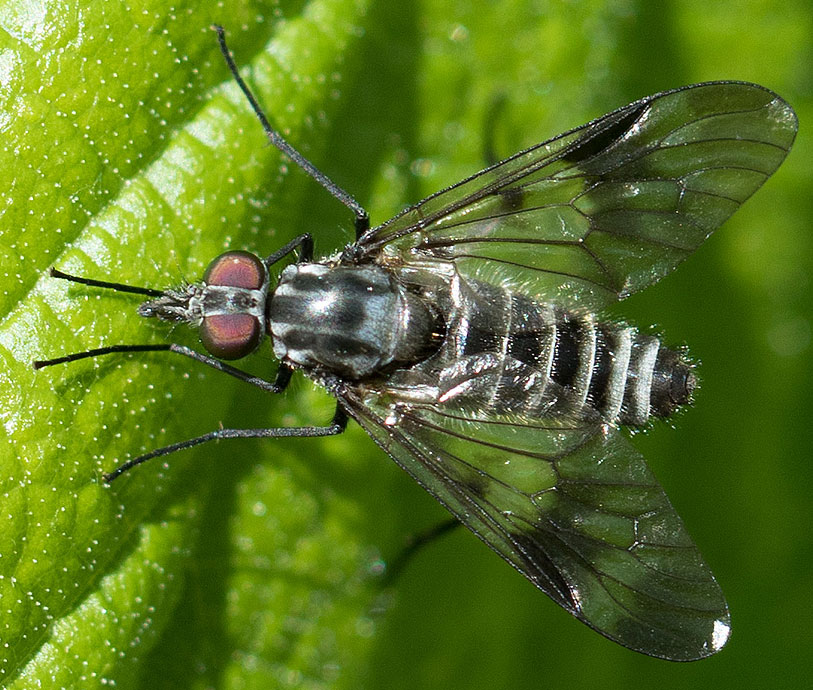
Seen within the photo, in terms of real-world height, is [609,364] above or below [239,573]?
above

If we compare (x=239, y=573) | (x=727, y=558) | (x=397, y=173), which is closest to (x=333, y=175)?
(x=397, y=173)

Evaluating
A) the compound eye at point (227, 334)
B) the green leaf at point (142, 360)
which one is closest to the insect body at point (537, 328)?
the compound eye at point (227, 334)

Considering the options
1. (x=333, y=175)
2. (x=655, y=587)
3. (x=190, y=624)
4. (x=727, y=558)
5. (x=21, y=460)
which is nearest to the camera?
(x=21, y=460)

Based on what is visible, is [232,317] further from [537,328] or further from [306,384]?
[537,328]

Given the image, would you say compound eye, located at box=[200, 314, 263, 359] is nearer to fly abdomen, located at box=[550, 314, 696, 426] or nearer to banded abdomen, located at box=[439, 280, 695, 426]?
banded abdomen, located at box=[439, 280, 695, 426]

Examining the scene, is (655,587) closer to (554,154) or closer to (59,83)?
(554,154)

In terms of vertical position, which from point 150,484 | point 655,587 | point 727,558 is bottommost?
point 150,484

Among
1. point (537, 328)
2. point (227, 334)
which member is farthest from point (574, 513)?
point (227, 334)

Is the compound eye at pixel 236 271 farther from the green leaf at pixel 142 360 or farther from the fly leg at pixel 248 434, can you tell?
the fly leg at pixel 248 434
